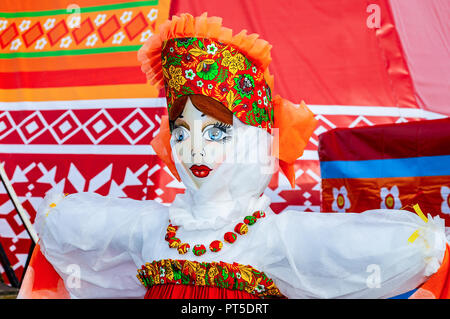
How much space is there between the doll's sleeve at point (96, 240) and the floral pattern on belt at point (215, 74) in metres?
0.27

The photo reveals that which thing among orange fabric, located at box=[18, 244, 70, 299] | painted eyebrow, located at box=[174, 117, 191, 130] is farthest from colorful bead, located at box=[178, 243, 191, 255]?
orange fabric, located at box=[18, 244, 70, 299]

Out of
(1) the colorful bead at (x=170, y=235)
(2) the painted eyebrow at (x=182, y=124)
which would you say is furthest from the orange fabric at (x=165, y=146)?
(1) the colorful bead at (x=170, y=235)

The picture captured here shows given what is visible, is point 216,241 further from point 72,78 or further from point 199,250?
point 72,78

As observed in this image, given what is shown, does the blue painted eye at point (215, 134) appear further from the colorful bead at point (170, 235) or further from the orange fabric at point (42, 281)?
the orange fabric at point (42, 281)

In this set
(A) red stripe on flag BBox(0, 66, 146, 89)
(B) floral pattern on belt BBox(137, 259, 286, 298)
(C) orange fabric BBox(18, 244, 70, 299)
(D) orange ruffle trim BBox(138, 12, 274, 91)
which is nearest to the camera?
(B) floral pattern on belt BBox(137, 259, 286, 298)

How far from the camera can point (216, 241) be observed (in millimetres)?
922

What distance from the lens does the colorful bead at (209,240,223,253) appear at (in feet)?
2.99

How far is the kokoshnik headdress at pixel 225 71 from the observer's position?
98 cm

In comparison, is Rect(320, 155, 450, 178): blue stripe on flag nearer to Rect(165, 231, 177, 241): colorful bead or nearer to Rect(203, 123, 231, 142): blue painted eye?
Rect(203, 123, 231, 142): blue painted eye

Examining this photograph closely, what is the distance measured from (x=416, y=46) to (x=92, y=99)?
137cm

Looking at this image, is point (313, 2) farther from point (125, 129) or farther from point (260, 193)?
point (260, 193)

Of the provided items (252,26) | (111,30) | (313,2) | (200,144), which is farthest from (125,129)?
(200,144)

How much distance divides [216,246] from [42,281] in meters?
0.46

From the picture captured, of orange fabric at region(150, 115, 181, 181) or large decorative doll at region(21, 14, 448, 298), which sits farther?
orange fabric at region(150, 115, 181, 181)
